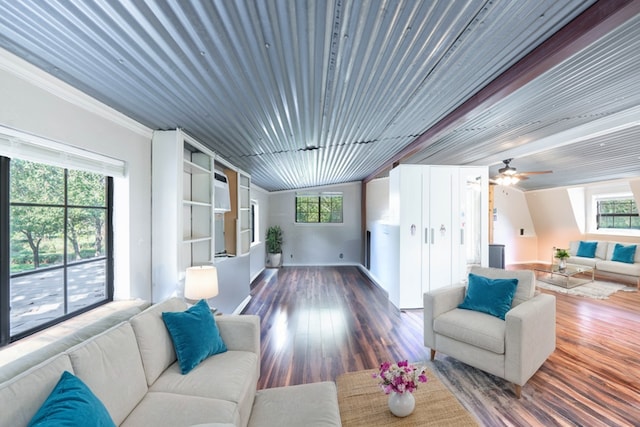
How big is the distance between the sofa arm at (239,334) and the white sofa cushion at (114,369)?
591 mm

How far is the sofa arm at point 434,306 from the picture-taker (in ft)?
8.54

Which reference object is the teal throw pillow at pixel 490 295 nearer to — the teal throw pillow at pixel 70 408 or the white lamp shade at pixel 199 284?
the white lamp shade at pixel 199 284

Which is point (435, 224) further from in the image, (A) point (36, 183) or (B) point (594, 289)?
(A) point (36, 183)

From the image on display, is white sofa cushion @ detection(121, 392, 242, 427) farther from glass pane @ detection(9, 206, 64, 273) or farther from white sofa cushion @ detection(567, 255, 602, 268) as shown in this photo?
white sofa cushion @ detection(567, 255, 602, 268)

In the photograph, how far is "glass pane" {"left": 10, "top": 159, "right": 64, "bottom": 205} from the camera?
1.51m

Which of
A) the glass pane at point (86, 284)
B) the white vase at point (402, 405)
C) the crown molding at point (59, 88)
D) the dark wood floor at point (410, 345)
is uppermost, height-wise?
the crown molding at point (59, 88)

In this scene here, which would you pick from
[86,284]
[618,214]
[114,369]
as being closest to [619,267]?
[618,214]

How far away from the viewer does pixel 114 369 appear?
53.8 inches

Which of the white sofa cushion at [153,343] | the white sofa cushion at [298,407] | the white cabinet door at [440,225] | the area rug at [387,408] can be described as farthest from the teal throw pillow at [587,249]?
the white sofa cushion at [153,343]

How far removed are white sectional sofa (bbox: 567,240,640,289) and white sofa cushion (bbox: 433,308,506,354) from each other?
5.44 m

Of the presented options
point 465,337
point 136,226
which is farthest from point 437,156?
point 136,226

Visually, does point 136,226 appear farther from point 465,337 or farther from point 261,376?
point 465,337

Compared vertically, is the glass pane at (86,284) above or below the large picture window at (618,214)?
below

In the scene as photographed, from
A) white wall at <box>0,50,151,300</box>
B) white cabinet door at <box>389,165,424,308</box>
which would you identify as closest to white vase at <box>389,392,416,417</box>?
white wall at <box>0,50,151,300</box>
